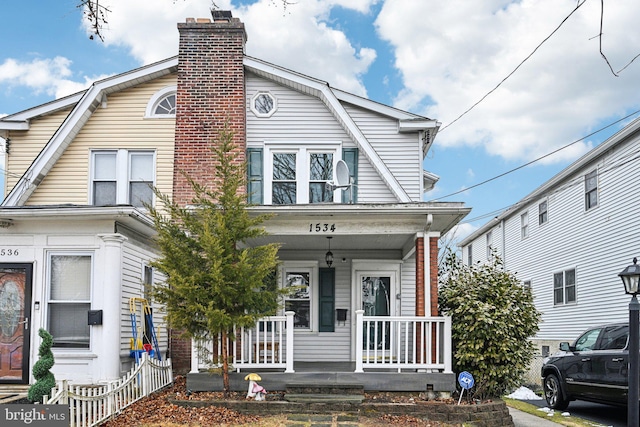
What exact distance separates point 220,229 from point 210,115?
4863mm

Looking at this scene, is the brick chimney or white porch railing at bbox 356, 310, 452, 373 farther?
the brick chimney

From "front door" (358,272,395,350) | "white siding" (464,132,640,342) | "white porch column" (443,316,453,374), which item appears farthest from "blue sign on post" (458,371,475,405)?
"white siding" (464,132,640,342)

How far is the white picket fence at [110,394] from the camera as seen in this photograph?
771cm

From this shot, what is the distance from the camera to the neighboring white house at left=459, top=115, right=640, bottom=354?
55.2ft

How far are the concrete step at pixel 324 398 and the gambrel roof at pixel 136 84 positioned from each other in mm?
4706

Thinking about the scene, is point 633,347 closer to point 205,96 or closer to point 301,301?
point 301,301

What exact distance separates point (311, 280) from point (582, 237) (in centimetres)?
1007

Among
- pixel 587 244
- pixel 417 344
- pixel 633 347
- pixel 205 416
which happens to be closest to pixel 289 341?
pixel 205 416

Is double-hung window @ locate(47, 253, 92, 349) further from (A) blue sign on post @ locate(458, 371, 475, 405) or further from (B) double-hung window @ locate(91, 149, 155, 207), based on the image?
(A) blue sign on post @ locate(458, 371, 475, 405)

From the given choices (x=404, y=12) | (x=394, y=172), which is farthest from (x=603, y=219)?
(x=404, y=12)

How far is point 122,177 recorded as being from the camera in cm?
1388

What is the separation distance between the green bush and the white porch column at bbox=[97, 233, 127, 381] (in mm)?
5664

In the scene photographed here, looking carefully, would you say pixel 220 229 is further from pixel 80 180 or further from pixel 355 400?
pixel 80 180

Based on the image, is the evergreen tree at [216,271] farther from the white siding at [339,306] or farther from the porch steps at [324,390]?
the white siding at [339,306]
